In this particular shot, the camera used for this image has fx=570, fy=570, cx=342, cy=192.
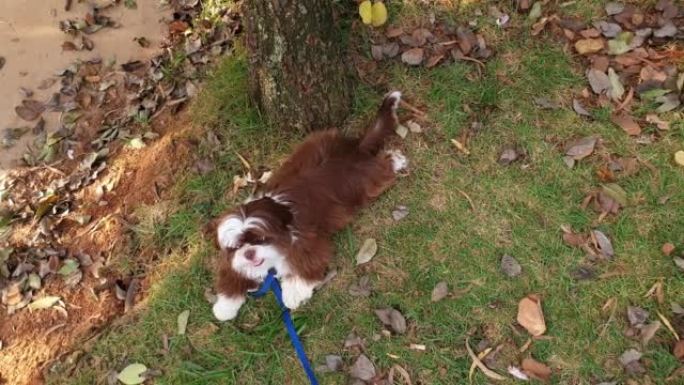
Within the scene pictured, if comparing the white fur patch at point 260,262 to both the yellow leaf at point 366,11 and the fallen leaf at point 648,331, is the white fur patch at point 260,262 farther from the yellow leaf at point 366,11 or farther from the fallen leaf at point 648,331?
the fallen leaf at point 648,331

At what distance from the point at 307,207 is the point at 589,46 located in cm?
212

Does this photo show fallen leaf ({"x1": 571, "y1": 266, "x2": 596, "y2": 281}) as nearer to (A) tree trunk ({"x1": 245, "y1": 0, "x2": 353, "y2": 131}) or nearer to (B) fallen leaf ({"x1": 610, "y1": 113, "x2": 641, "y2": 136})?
(B) fallen leaf ({"x1": 610, "y1": 113, "x2": 641, "y2": 136})

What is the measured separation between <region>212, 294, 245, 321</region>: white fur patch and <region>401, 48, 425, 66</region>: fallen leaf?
1.85 m

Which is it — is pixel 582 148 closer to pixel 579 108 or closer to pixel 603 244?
pixel 579 108

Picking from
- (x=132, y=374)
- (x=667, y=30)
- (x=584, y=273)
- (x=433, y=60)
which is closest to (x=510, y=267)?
(x=584, y=273)

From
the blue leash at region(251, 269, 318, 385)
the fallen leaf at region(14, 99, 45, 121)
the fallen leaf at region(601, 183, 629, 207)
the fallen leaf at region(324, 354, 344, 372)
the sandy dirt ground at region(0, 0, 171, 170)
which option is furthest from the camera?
the sandy dirt ground at region(0, 0, 171, 170)

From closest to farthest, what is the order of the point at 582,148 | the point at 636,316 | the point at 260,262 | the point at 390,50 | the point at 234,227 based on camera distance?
1. the point at 234,227
2. the point at 260,262
3. the point at 636,316
4. the point at 582,148
5. the point at 390,50

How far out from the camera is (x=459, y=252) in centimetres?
340

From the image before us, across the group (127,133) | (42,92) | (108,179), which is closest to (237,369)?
(108,179)

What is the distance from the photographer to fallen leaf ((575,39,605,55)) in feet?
11.9

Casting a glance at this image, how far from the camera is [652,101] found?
3514mm

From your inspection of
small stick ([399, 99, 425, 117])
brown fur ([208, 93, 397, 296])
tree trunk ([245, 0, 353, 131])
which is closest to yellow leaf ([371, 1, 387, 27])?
tree trunk ([245, 0, 353, 131])

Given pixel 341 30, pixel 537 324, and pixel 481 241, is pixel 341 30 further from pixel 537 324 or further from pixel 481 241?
pixel 537 324

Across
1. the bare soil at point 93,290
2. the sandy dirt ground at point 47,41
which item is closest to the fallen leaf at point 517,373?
the bare soil at point 93,290
